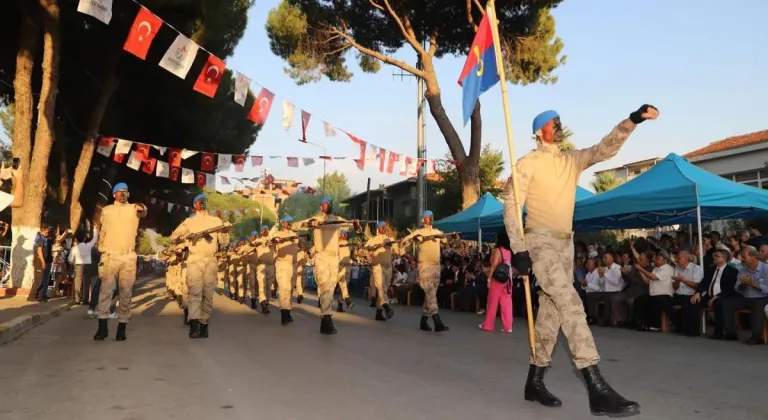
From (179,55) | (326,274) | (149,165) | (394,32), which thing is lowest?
(326,274)

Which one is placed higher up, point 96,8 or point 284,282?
point 96,8

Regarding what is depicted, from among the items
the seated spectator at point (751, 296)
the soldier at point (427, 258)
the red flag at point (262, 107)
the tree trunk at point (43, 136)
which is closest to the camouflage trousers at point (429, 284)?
the soldier at point (427, 258)

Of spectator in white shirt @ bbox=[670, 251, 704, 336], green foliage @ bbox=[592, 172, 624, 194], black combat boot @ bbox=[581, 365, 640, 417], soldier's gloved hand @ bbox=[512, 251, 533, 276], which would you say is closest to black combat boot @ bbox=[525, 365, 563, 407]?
black combat boot @ bbox=[581, 365, 640, 417]

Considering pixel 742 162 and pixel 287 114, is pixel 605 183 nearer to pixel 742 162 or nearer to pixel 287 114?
pixel 742 162

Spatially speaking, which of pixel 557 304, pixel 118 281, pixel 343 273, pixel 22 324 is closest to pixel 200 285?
pixel 118 281

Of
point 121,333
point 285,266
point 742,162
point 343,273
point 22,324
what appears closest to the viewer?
point 121,333

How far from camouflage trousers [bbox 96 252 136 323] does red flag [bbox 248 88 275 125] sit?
799 centimetres

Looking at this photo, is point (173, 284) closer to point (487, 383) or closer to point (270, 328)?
point (270, 328)

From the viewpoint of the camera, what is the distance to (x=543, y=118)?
5.14 metres

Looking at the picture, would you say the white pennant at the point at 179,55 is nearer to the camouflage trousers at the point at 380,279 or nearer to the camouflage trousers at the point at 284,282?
the camouflage trousers at the point at 284,282

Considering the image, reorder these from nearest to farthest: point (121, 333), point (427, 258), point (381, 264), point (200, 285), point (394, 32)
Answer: point (121, 333)
point (200, 285)
point (427, 258)
point (381, 264)
point (394, 32)

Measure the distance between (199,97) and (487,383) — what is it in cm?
2336

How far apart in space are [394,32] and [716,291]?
17097mm

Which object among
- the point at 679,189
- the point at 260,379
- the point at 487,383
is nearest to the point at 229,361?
the point at 260,379
